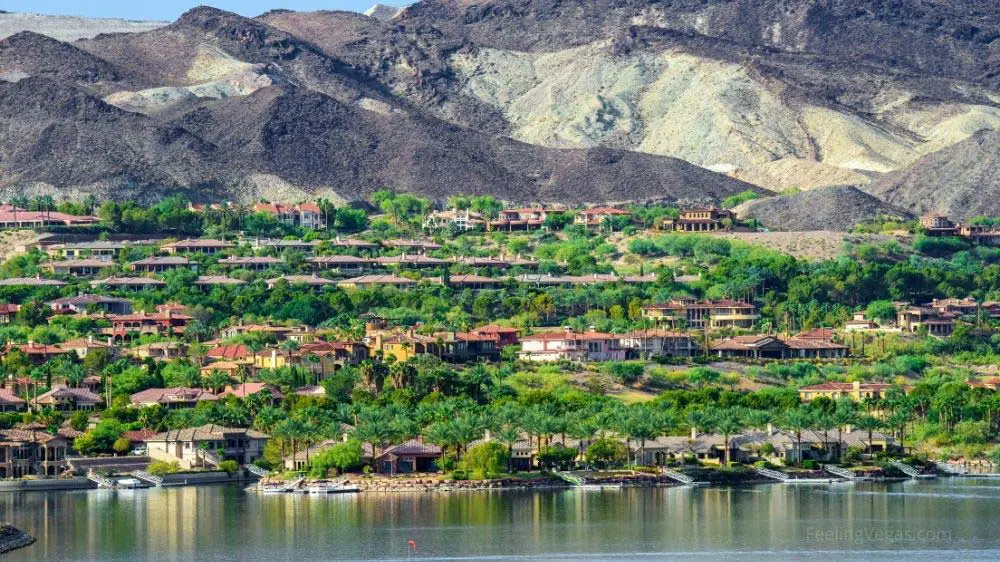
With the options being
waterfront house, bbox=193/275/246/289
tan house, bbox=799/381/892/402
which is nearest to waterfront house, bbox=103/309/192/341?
waterfront house, bbox=193/275/246/289

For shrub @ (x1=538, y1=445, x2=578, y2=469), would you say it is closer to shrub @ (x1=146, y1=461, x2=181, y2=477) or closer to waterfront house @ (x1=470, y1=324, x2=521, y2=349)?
shrub @ (x1=146, y1=461, x2=181, y2=477)

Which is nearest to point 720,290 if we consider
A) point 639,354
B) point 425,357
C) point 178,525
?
point 639,354

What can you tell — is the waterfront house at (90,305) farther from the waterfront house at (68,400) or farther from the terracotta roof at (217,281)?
the waterfront house at (68,400)

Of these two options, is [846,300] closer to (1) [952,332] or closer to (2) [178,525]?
(1) [952,332]

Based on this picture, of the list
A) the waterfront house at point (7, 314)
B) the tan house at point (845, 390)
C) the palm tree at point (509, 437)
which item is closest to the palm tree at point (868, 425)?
the tan house at point (845, 390)

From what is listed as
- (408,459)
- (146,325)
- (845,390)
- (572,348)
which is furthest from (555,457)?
(146,325)

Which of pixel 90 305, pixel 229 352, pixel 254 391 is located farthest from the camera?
pixel 90 305

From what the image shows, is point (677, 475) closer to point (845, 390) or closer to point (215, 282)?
point (845, 390)
